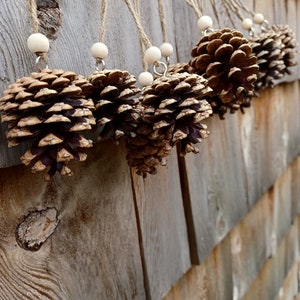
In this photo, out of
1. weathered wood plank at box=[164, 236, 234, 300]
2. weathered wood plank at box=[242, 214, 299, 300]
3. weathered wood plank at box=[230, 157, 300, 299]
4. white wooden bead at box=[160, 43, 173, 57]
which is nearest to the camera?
white wooden bead at box=[160, 43, 173, 57]

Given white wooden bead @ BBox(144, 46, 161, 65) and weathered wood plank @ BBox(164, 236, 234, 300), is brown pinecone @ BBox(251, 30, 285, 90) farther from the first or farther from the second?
weathered wood plank @ BBox(164, 236, 234, 300)

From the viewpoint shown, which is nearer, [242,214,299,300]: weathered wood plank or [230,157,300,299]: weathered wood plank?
[230,157,300,299]: weathered wood plank

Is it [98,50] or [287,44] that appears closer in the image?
[98,50]

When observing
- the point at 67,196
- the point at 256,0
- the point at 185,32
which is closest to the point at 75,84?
the point at 67,196

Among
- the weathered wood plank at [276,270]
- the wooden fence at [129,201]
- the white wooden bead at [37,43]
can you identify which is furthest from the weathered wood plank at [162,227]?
the weathered wood plank at [276,270]

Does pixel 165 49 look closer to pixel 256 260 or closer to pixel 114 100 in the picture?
pixel 114 100

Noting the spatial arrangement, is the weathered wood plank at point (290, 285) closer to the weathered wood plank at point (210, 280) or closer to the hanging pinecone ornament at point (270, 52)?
the weathered wood plank at point (210, 280)

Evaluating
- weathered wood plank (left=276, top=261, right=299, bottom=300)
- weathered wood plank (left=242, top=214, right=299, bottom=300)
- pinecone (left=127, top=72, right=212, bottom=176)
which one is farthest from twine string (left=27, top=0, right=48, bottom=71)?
weathered wood plank (left=276, top=261, right=299, bottom=300)

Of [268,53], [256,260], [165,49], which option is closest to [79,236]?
[165,49]

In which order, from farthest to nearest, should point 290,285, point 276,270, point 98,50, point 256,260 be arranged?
1. point 290,285
2. point 276,270
3. point 256,260
4. point 98,50
